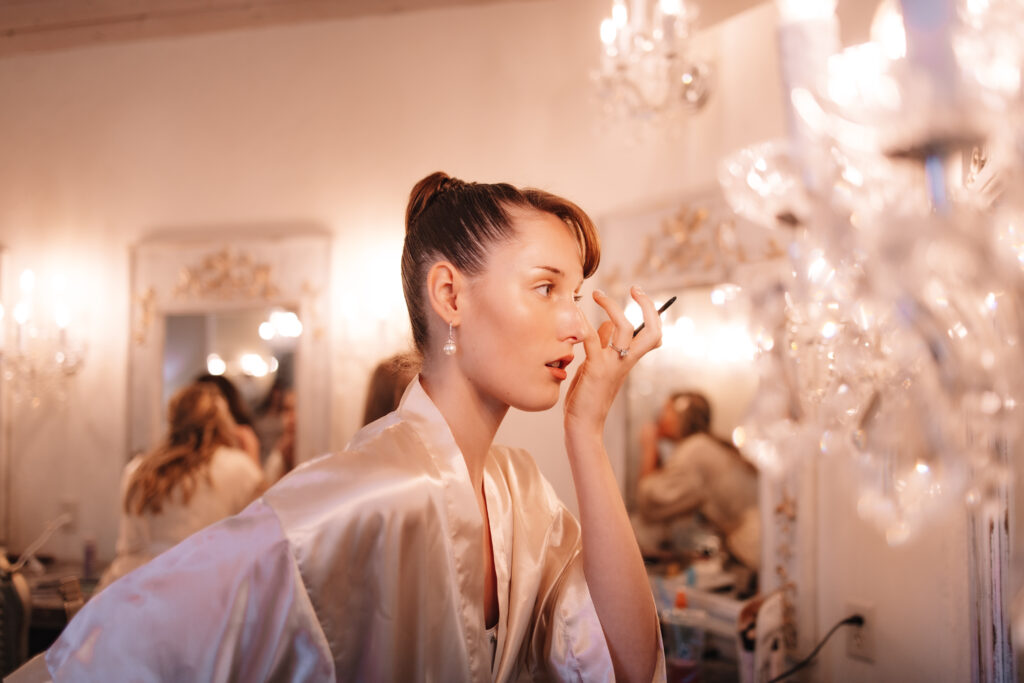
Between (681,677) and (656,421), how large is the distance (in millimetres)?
701

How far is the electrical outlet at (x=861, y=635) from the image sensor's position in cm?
177

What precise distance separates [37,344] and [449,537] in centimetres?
295

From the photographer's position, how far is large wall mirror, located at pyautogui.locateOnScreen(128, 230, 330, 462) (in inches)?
118

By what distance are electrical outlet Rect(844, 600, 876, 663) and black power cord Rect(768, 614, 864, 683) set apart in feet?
0.03

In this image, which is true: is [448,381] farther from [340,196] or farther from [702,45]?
[340,196]

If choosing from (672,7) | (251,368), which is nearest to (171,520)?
(251,368)

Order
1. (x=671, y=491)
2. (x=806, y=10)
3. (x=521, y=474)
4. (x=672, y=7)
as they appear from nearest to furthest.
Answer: (x=806, y=10) → (x=521, y=474) → (x=672, y=7) → (x=671, y=491)

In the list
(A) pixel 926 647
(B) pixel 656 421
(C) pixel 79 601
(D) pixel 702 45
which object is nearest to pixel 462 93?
(D) pixel 702 45

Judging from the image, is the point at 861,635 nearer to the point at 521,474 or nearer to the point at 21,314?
the point at 521,474

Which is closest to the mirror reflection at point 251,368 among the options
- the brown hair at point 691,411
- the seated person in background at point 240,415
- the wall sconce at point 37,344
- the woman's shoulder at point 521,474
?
the seated person in background at point 240,415

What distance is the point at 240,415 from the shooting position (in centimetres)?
300

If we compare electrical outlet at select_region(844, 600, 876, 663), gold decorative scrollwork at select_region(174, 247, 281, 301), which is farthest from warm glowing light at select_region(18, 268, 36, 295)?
electrical outlet at select_region(844, 600, 876, 663)

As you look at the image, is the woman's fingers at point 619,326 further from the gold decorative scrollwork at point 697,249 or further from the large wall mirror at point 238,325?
the large wall mirror at point 238,325

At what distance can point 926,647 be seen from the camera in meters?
1.63
